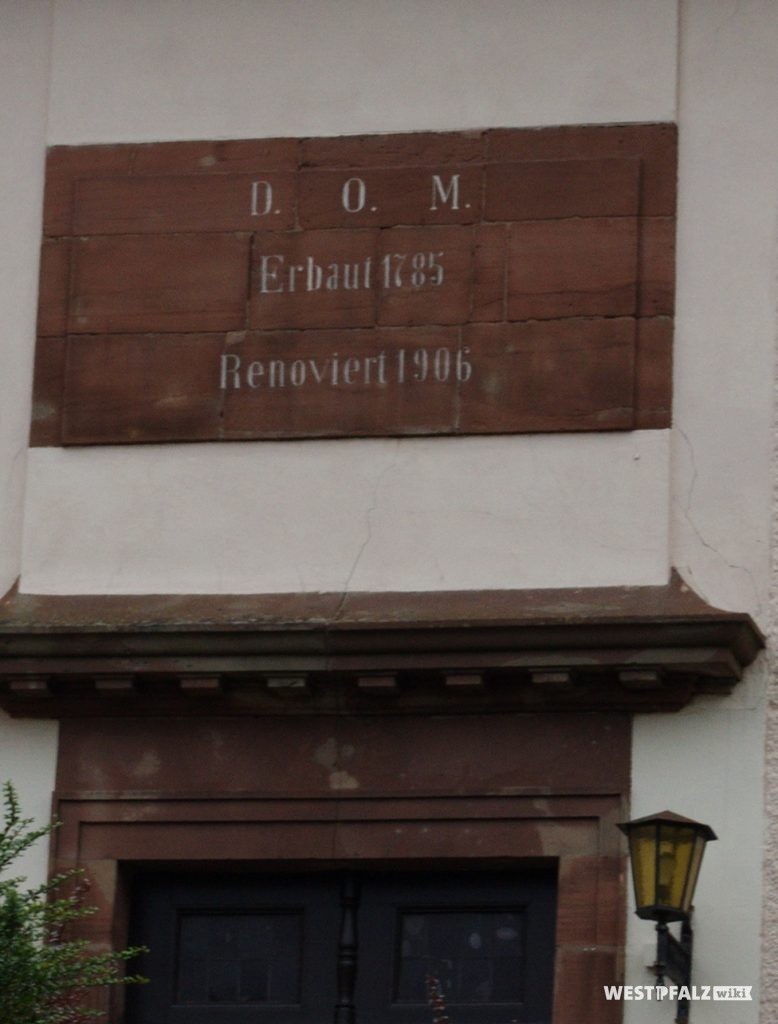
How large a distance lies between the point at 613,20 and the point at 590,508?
7.11 ft

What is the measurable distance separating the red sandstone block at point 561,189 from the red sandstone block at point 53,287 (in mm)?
1826

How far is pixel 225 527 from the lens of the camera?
13773 mm

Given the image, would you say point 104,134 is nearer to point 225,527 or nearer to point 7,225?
point 7,225

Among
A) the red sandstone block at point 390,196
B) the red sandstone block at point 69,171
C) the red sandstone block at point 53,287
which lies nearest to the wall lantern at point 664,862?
the red sandstone block at point 390,196

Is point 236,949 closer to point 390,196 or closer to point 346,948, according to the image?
point 346,948

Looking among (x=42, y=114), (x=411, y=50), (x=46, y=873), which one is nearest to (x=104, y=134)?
(x=42, y=114)

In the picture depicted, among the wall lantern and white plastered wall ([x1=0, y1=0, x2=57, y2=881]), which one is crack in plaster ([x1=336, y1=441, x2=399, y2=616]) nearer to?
white plastered wall ([x1=0, y1=0, x2=57, y2=881])

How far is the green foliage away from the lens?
11547mm

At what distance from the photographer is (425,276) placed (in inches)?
548

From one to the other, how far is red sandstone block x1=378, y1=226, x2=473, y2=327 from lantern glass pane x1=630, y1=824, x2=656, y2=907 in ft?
8.60

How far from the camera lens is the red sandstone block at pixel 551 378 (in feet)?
44.6

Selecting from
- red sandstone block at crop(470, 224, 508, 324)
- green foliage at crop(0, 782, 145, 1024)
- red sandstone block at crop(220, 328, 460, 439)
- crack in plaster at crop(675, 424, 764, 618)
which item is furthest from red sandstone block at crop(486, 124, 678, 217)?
green foliage at crop(0, 782, 145, 1024)

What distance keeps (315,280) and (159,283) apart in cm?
67

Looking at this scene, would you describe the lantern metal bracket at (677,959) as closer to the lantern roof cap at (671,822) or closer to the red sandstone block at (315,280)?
the lantern roof cap at (671,822)
